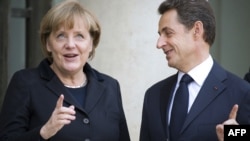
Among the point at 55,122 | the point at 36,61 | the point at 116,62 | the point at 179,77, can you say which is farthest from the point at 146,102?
the point at 36,61

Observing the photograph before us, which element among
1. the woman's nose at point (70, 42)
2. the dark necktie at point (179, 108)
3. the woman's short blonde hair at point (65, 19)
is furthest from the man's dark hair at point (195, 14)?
the woman's nose at point (70, 42)

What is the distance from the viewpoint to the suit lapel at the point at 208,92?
3.62 metres

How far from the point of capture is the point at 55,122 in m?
3.39

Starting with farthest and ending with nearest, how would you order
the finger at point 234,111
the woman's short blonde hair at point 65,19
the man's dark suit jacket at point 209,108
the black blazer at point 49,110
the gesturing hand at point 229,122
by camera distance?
the woman's short blonde hair at point 65,19 < the black blazer at point 49,110 < the man's dark suit jacket at point 209,108 < the finger at point 234,111 < the gesturing hand at point 229,122

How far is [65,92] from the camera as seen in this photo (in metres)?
3.87

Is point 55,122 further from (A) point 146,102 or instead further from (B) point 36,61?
(B) point 36,61

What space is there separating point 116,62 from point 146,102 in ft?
5.19

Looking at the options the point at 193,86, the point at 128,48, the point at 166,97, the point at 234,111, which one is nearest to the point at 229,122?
the point at 234,111

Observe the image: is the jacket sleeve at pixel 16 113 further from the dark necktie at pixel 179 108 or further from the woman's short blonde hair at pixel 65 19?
the dark necktie at pixel 179 108

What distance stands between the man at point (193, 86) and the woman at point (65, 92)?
31 centimetres

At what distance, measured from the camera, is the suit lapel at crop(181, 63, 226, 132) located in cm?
362

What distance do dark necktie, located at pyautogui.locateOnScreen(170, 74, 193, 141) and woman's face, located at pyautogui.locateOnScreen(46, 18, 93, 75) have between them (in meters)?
0.64

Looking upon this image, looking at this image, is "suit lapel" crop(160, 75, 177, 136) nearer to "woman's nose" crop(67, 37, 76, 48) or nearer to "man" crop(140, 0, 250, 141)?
"man" crop(140, 0, 250, 141)

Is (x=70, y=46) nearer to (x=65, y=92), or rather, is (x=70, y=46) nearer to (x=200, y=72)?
(x=65, y=92)
